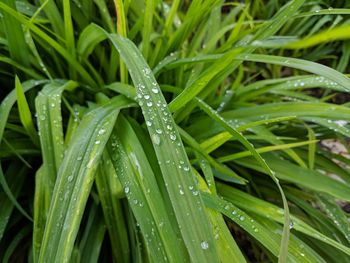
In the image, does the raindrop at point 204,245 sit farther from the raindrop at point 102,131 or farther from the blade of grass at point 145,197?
the raindrop at point 102,131

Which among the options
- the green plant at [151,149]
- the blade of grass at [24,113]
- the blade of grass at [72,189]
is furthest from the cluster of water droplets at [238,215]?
the blade of grass at [24,113]

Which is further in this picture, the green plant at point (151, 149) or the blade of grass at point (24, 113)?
the blade of grass at point (24, 113)

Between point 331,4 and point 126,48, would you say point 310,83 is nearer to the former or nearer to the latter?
point 126,48

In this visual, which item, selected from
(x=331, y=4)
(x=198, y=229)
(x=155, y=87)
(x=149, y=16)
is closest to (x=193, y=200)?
(x=198, y=229)

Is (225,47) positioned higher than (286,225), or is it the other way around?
(225,47)

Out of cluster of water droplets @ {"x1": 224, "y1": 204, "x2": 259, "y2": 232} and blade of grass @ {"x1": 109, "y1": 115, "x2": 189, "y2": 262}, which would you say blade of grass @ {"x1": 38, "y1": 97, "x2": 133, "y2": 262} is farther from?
cluster of water droplets @ {"x1": 224, "y1": 204, "x2": 259, "y2": 232}

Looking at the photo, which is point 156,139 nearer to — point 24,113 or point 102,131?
point 102,131

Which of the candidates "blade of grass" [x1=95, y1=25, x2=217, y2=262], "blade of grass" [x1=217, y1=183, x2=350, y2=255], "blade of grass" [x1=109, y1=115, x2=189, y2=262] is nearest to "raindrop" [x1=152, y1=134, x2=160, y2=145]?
"blade of grass" [x1=95, y1=25, x2=217, y2=262]

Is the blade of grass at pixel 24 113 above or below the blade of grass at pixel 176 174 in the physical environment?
above

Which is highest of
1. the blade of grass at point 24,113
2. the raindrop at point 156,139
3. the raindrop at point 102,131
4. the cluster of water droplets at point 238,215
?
the blade of grass at point 24,113
